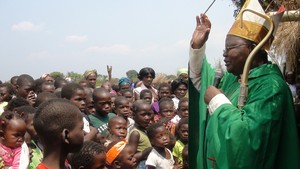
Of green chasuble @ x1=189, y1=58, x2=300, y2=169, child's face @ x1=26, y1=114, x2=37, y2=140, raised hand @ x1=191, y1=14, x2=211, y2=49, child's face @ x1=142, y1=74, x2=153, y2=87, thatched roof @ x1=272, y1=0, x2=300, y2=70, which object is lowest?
child's face @ x1=142, y1=74, x2=153, y2=87

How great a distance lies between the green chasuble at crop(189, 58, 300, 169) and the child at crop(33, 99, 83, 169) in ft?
3.13

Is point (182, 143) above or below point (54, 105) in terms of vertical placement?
below

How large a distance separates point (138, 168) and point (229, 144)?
244cm

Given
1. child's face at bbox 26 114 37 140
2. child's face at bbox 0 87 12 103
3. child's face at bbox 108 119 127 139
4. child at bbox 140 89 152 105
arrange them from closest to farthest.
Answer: child's face at bbox 26 114 37 140 < child's face at bbox 108 119 127 139 < child's face at bbox 0 87 12 103 < child at bbox 140 89 152 105

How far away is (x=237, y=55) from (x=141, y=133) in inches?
107

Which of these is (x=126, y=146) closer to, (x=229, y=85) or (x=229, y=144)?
(x=229, y=85)

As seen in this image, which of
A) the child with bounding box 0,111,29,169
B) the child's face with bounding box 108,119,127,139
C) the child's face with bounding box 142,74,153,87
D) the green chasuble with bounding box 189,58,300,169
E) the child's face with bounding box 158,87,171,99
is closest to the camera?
the green chasuble with bounding box 189,58,300,169

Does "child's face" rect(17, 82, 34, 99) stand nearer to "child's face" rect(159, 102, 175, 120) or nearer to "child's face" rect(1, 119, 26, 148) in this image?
"child's face" rect(159, 102, 175, 120)

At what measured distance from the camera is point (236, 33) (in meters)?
3.26

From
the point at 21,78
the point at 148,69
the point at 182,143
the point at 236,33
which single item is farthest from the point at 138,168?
the point at 148,69

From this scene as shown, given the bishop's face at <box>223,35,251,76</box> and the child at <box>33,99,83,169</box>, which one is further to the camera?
the bishop's face at <box>223,35,251,76</box>

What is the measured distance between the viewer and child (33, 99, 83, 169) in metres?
2.62

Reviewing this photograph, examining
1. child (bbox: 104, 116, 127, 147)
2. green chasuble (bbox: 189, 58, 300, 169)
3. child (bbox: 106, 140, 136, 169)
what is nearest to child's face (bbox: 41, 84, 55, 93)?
child (bbox: 104, 116, 127, 147)

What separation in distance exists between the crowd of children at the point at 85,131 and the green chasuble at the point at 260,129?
0.92 metres
